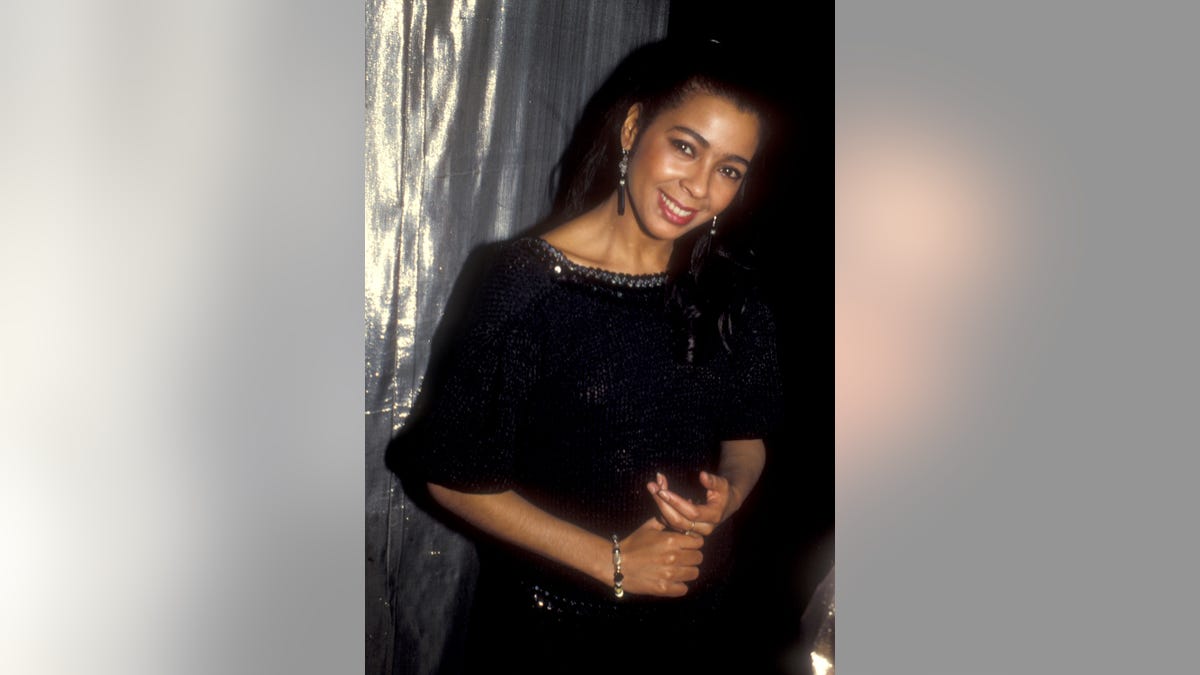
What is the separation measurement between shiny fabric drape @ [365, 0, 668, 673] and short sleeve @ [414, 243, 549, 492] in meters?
0.04

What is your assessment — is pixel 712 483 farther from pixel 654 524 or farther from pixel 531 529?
pixel 531 529

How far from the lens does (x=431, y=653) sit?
184 centimetres

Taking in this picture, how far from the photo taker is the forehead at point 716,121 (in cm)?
187

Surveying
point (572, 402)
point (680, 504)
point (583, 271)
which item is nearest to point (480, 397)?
point (572, 402)

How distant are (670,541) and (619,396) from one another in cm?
24

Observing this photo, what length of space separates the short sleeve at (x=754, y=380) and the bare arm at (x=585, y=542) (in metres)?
0.19

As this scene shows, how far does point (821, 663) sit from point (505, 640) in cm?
54

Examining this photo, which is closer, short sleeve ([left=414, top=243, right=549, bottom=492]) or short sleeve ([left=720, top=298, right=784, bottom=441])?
short sleeve ([left=414, top=243, right=549, bottom=492])

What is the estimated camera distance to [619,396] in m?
1.86

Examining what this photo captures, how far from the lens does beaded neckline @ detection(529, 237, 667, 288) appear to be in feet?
6.00

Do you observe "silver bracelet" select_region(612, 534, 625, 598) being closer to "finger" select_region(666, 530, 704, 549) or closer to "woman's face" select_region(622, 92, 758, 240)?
"finger" select_region(666, 530, 704, 549)

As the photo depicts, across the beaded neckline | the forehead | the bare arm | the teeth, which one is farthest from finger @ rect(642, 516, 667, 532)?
the forehead
